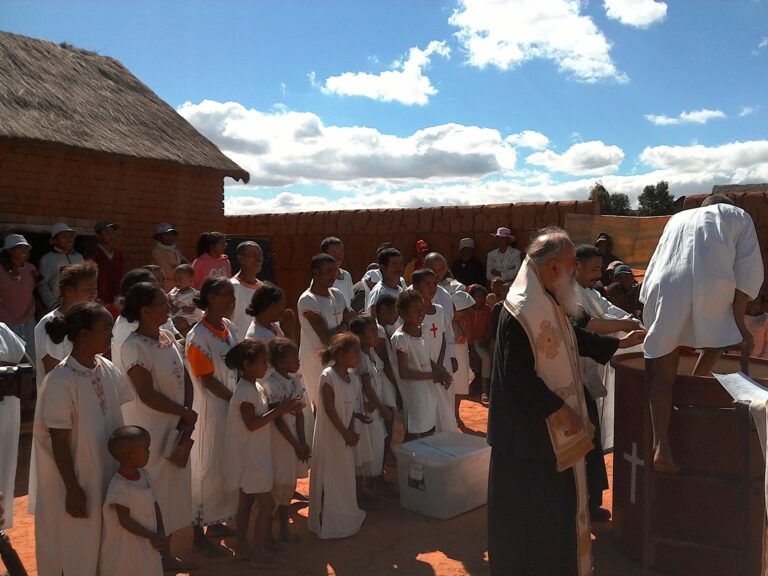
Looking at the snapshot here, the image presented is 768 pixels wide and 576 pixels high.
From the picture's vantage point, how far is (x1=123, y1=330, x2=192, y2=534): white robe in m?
3.81

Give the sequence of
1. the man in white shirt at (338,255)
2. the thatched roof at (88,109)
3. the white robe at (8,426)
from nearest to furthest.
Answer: the white robe at (8,426), the man in white shirt at (338,255), the thatched roof at (88,109)

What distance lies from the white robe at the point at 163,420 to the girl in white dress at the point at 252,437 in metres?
0.30

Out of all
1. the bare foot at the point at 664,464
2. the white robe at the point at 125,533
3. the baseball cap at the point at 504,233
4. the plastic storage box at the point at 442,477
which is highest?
the baseball cap at the point at 504,233

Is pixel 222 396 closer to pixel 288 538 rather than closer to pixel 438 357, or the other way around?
pixel 288 538

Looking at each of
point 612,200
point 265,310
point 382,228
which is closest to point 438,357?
Result: point 265,310

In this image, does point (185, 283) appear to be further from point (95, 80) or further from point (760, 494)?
point (95, 80)

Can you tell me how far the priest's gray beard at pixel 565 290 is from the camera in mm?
3109

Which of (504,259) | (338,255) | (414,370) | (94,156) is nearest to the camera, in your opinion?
(414,370)

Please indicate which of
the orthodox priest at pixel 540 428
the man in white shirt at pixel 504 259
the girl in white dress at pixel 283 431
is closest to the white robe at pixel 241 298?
the girl in white dress at pixel 283 431

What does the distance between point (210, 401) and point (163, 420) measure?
534 millimetres

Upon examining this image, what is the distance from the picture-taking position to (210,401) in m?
4.43

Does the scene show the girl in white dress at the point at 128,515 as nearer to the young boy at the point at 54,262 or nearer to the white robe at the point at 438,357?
the white robe at the point at 438,357

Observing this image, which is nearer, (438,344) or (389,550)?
(389,550)

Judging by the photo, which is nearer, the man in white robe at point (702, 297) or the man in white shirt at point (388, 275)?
the man in white robe at point (702, 297)
